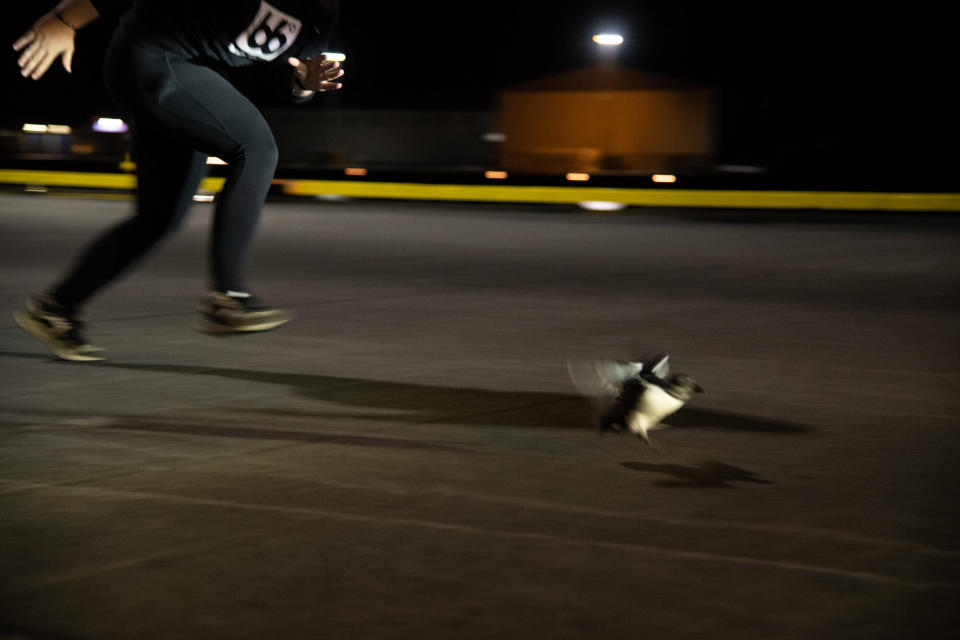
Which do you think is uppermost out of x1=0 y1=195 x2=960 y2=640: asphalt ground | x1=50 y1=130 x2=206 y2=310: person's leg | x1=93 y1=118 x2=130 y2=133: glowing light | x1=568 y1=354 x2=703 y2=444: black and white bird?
x1=93 y1=118 x2=130 y2=133: glowing light

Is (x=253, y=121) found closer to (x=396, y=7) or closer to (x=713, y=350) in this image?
(x=713, y=350)

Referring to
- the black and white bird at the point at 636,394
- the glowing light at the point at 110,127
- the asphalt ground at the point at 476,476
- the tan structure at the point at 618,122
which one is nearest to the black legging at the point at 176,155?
the asphalt ground at the point at 476,476

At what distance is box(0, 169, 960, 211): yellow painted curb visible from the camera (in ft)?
67.8

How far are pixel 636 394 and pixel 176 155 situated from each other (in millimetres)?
2249

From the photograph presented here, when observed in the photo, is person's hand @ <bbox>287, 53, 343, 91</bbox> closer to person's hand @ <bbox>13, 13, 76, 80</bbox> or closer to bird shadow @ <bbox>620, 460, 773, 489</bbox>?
person's hand @ <bbox>13, 13, 76, 80</bbox>

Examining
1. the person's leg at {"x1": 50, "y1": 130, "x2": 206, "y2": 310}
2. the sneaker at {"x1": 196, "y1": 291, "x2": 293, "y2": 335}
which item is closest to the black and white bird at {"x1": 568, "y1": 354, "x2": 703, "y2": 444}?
the sneaker at {"x1": 196, "y1": 291, "x2": 293, "y2": 335}

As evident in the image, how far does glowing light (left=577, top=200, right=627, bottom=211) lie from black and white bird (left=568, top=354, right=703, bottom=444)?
654 inches

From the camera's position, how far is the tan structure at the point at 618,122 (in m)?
29.6

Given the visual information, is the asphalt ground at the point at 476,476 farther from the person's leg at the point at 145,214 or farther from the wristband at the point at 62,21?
the wristband at the point at 62,21

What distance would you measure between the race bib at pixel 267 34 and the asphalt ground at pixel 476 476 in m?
1.18

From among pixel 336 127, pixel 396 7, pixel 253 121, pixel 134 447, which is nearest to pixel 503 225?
pixel 253 121

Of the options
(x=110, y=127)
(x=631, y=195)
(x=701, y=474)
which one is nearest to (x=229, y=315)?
(x=701, y=474)

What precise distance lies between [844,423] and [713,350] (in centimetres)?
187

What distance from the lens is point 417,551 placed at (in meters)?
3.24
